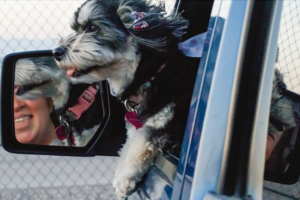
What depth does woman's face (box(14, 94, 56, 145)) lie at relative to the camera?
5.54ft

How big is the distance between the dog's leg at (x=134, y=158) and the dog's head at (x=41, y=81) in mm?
462

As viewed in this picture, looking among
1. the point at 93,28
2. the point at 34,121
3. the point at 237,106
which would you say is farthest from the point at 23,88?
the point at 237,106

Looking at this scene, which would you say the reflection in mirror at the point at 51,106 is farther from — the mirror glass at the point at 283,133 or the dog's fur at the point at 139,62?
the mirror glass at the point at 283,133

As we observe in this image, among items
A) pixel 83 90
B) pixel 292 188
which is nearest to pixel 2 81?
pixel 83 90

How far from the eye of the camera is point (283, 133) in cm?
99

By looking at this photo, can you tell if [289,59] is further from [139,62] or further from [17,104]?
[17,104]

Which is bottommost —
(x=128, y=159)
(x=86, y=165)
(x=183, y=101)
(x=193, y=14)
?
(x=86, y=165)

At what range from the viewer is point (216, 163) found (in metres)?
0.75

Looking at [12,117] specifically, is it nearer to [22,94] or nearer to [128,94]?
[22,94]

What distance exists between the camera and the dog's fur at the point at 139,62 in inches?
67.2

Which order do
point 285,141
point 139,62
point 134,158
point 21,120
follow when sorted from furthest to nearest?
point 139,62 → point 21,120 → point 134,158 → point 285,141

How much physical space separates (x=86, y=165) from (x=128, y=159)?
10.8 feet

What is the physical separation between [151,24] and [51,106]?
2.46 ft

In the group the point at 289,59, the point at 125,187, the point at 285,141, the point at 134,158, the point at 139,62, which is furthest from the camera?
the point at 139,62
